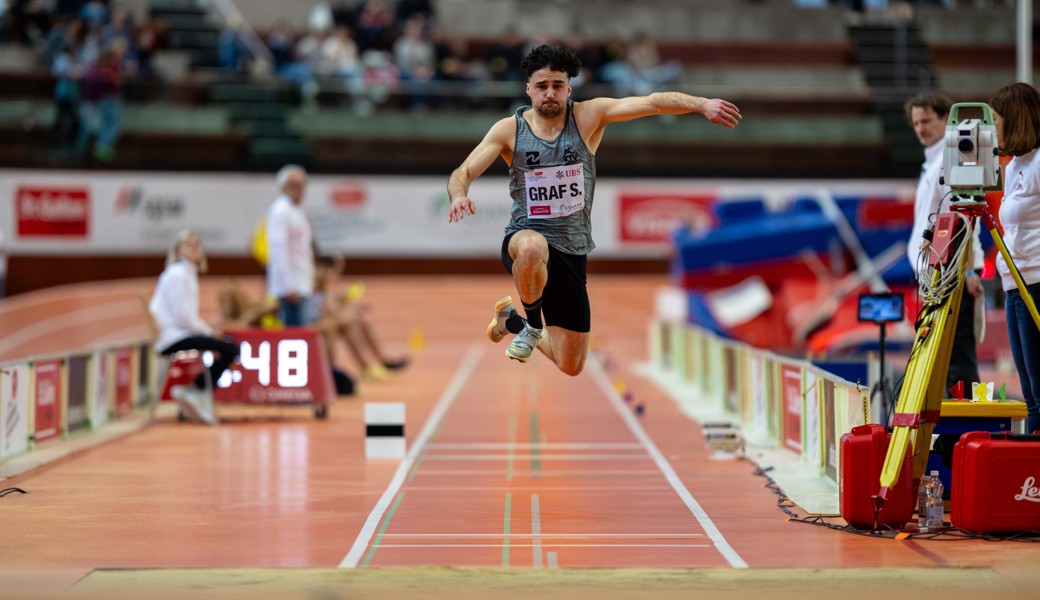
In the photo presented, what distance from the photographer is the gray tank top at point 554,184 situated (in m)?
7.18

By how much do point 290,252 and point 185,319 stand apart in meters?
1.46

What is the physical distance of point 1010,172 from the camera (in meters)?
6.80

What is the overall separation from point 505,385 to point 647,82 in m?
9.08

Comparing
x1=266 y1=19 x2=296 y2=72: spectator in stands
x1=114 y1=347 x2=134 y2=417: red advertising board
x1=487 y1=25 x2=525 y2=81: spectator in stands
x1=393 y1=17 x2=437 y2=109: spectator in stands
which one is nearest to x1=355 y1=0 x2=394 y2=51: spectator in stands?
x1=393 y1=17 x2=437 y2=109: spectator in stands

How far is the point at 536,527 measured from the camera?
6676mm

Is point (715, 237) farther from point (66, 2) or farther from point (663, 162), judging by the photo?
point (66, 2)

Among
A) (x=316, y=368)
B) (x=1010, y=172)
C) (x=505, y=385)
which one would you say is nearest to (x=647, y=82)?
(x=505, y=385)

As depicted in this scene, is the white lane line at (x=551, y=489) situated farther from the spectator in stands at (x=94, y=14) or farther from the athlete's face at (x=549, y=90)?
the spectator in stands at (x=94, y=14)

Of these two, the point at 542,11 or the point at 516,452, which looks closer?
the point at 516,452

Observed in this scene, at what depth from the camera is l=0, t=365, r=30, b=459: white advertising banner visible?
897 cm

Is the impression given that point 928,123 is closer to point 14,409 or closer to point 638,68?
point 14,409

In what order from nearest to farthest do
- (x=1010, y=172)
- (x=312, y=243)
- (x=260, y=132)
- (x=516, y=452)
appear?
(x=1010, y=172), (x=516, y=452), (x=312, y=243), (x=260, y=132)

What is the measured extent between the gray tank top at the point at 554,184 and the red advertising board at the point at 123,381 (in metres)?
6.02

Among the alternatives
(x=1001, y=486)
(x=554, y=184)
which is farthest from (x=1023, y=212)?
(x=554, y=184)
